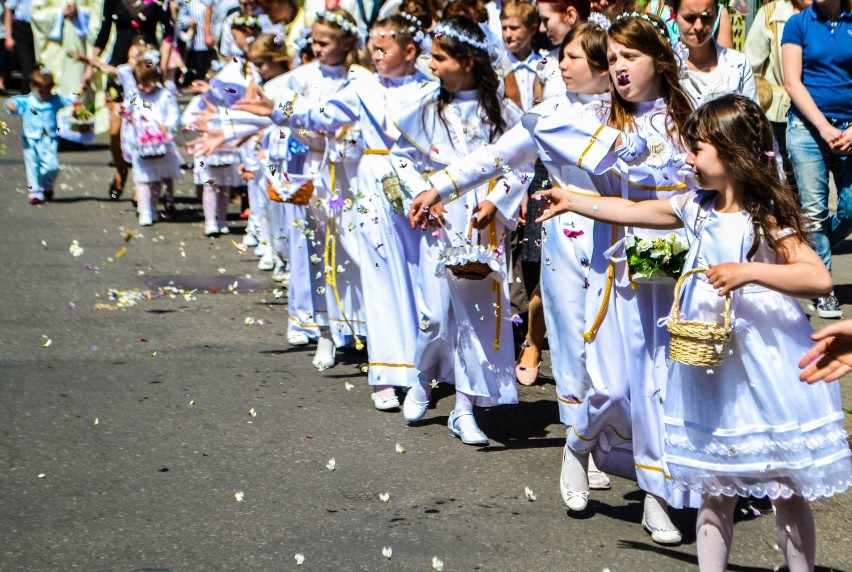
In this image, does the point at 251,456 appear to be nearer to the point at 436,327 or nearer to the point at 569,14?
the point at 436,327

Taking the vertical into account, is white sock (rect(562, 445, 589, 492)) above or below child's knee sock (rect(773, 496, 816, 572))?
below

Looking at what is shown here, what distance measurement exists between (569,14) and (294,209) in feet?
6.88

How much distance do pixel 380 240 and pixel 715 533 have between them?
311 cm

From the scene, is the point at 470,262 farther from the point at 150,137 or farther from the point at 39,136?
the point at 39,136

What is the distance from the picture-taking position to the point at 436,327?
21.0 feet

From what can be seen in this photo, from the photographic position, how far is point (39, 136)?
13.4m

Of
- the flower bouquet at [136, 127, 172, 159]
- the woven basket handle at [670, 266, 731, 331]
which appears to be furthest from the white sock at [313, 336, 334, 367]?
the flower bouquet at [136, 127, 172, 159]

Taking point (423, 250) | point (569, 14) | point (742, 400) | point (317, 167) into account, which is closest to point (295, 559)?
point (742, 400)

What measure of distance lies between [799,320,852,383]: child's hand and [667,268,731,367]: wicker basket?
24 centimetres

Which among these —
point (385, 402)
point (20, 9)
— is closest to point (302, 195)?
point (385, 402)

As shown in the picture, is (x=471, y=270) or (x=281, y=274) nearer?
(x=471, y=270)

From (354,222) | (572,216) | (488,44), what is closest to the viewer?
(572,216)

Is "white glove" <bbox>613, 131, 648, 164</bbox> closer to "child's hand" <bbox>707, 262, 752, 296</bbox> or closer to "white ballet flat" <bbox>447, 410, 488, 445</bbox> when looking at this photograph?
"child's hand" <bbox>707, 262, 752, 296</bbox>

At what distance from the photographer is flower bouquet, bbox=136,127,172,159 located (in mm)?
12453
